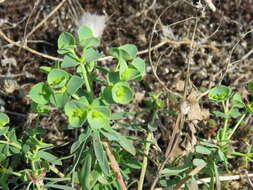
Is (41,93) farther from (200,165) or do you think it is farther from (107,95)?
(200,165)

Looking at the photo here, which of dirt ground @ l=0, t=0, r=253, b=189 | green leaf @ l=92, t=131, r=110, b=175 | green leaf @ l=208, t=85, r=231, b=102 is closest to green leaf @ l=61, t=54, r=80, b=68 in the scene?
green leaf @ l=92, t=131, r=110, b=175

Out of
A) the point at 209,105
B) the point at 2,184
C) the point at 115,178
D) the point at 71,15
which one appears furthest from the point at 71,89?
the point at 71,15

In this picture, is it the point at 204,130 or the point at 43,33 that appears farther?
the point at 43,33

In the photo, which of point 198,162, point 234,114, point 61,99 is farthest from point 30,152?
point 234,114

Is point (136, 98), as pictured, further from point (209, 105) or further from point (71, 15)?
point (71, 15)

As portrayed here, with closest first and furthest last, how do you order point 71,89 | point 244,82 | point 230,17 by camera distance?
1. point 71,89
2. point 244,82
3. point 230,17

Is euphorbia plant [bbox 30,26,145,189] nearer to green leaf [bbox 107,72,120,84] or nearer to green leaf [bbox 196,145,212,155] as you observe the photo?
green leaf [bbox 107,72,120,84]
